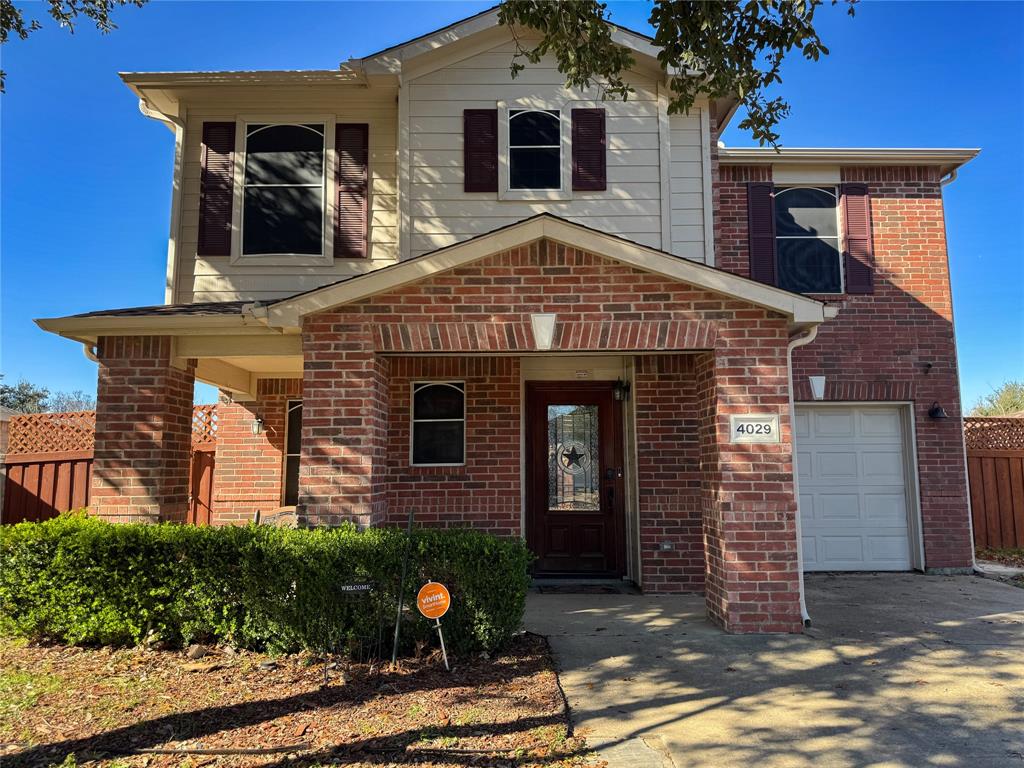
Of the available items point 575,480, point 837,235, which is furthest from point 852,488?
point 575,480

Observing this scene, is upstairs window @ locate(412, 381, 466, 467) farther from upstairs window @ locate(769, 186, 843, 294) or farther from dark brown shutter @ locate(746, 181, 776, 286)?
upstairs window @ locate(769, 186, 843, 294)

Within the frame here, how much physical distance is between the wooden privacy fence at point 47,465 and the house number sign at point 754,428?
7916mm

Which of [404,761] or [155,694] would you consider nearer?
[404,761]

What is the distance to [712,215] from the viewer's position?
7.54 metres

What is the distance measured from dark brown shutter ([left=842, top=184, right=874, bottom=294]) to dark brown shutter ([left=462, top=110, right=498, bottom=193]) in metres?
4.98

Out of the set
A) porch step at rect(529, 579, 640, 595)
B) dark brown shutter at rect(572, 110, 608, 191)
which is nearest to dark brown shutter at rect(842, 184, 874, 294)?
dark brown shutter at rect(572, 110, 608, 191)

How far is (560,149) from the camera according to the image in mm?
7586

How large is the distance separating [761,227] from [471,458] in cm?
516

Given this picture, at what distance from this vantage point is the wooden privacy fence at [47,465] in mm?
9836

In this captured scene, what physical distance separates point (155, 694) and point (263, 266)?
4.85 m

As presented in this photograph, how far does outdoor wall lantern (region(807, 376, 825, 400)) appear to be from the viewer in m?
8.50

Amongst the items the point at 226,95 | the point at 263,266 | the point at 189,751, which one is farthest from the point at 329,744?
the point at 226,95

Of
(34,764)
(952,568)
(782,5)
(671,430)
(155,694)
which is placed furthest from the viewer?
(952,568)

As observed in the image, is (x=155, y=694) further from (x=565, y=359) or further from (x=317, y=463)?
(x=565, y=359)
